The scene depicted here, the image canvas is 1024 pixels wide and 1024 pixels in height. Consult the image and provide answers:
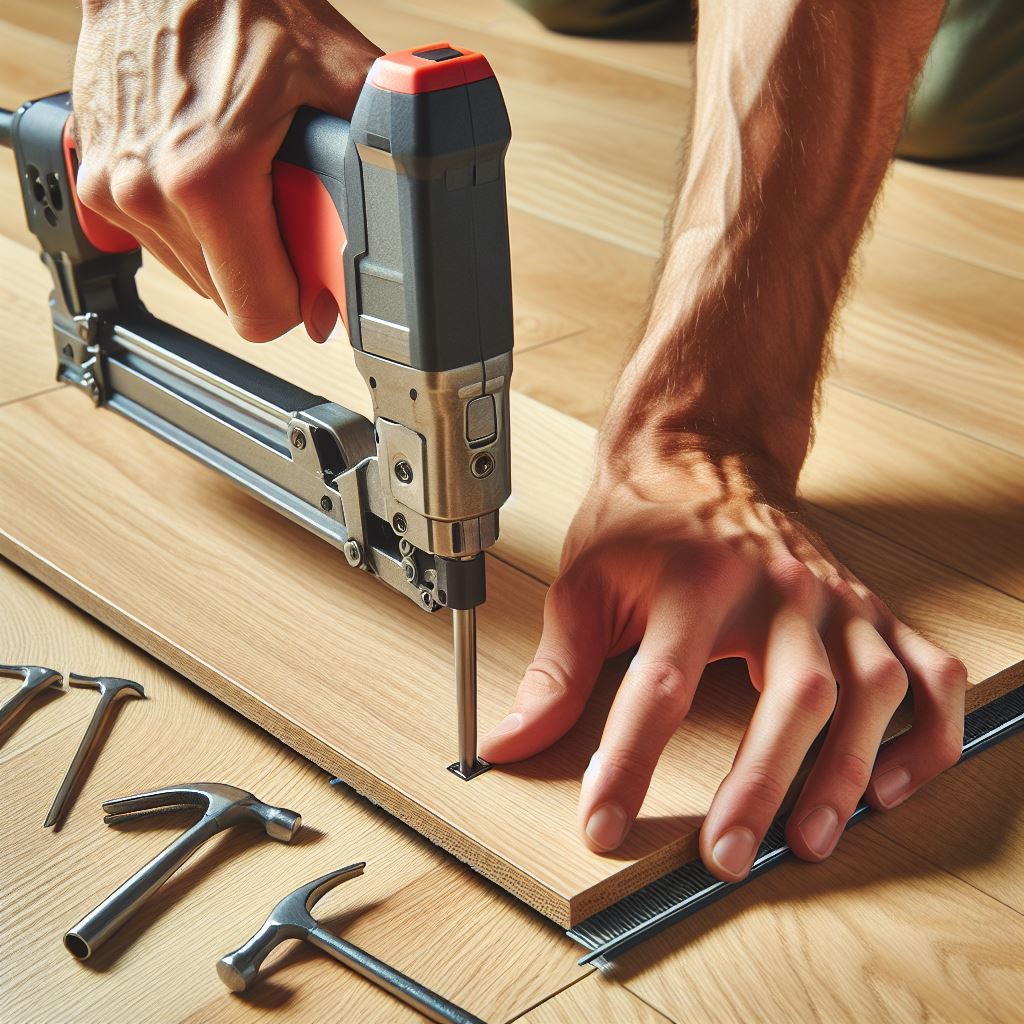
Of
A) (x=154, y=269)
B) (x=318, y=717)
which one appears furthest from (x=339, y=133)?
(x=154, y=269)

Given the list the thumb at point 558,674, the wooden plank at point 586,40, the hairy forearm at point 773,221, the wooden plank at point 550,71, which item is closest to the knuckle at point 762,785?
the thumb at point 558,674

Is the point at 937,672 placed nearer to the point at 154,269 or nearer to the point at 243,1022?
the point at 243,1022

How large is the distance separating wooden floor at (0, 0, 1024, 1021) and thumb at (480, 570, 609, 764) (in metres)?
0.09

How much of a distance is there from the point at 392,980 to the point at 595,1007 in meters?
0.12

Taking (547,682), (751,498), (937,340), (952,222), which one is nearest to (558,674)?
(547,682)

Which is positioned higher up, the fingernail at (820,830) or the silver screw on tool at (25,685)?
the fingernail at (820,830)

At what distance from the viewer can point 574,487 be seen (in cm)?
126

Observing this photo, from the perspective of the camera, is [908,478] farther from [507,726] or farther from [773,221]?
[507,726]

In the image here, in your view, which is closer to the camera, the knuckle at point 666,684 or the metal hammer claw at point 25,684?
the knuckle at point 666,684

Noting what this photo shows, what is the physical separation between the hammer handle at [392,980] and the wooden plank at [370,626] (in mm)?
88

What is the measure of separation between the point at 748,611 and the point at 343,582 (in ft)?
1.13

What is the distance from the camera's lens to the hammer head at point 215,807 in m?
0.88

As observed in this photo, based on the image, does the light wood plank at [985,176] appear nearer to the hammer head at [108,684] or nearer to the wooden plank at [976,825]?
the wooden plank at [976,825]

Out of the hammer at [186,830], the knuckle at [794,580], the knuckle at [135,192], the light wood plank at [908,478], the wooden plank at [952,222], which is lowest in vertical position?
the wooden plank at [952,222]
